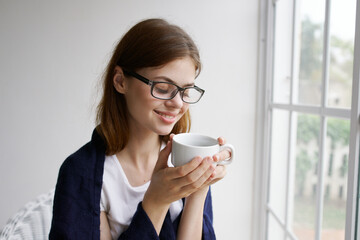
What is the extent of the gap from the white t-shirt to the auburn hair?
2.5 inches

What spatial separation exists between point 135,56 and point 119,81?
0.11 meters

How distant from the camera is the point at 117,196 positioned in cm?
89

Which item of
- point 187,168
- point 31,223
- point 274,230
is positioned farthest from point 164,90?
point 274,230

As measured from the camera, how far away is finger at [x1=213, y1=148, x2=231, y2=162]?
2.25 ft

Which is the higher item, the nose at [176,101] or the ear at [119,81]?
the ear at [119,81]

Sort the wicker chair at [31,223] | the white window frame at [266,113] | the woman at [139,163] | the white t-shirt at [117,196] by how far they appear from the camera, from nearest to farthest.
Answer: the woman at [139,163], the white t-shirt at [117,196], the wicker chair at [31,223], the white window frame at [266,113]

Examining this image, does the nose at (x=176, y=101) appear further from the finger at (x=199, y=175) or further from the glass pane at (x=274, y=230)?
the glass pane at (x=274, y=230)

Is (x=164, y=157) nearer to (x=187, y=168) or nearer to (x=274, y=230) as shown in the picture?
(x=187, y=168)

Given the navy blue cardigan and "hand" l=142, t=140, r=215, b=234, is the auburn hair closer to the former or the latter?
the navy blue cardigan

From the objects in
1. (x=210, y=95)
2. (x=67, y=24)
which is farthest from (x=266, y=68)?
(x=67, y=24)

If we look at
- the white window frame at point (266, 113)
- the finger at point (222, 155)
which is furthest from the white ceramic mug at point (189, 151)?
the white window frame at point (266, 113)

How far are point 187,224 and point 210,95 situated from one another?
1102mm

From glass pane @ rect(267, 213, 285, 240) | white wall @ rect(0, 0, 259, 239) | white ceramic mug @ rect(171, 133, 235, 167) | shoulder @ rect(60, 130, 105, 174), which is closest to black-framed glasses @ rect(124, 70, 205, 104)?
white ceramic mug @ rect(171, 133, 235, 167)

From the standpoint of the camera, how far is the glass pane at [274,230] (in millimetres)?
1755
